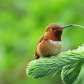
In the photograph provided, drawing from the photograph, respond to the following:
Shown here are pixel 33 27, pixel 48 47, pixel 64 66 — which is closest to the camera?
pixel 64 66

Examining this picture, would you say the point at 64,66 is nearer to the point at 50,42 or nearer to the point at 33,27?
the point at 50,42

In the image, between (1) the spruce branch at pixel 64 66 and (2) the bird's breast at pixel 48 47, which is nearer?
(1) the spruce branch at pixel 64 66

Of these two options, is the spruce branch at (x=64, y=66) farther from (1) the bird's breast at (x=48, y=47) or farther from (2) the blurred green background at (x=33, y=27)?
(2) the blurred green background at (x=33, y=27)

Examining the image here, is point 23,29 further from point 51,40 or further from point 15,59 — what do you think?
point 51,40

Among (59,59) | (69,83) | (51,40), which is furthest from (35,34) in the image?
(69,83)

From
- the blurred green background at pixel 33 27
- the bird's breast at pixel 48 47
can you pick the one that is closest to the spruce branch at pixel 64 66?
the bird's breast at pixel 48 47

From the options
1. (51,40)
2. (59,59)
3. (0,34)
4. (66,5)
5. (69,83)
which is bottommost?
(69,83)

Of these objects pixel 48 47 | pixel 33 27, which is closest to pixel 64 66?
pixel 48 47
